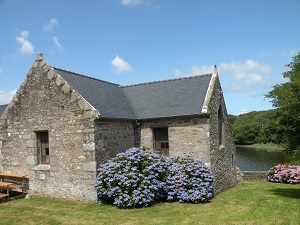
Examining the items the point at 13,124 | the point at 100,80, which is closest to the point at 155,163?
the point at 100,80

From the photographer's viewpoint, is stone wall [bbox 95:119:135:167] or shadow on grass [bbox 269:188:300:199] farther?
shadow on grass [bbox 269:188:300:199]

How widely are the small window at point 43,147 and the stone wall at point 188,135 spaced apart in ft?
15.4

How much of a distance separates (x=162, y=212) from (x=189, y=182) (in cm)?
201

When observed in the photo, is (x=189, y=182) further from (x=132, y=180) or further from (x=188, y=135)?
(x=132, y=180)

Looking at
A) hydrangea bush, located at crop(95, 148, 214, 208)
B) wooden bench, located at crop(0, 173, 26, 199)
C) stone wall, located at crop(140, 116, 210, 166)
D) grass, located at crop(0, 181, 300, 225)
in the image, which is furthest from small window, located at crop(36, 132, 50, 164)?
stone wall, located at crop(140, 116, 210, 166)

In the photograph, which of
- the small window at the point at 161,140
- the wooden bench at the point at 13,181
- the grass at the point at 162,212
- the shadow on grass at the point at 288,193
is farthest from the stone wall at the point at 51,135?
the shadow on grass at the point at 288,193

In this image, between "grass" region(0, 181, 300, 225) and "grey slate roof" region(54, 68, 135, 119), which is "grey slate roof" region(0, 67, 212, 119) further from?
"grass" region(0, 181, 300, 225)

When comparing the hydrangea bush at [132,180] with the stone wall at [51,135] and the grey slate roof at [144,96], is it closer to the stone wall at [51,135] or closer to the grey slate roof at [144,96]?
the stone wall at [51,135]

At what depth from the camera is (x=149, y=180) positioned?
9.91 m

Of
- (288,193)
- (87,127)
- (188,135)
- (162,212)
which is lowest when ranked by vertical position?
(288,193)

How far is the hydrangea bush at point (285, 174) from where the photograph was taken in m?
17.4

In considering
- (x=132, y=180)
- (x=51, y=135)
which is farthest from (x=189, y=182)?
(x=51, y=135)

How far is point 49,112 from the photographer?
11.2 m

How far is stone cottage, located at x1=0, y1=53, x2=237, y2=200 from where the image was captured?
10477 millimetres
